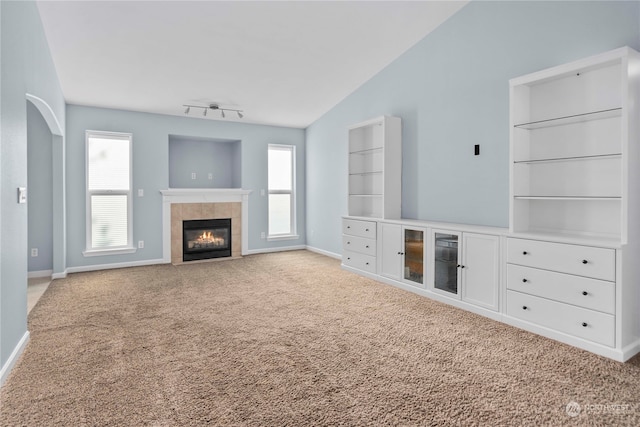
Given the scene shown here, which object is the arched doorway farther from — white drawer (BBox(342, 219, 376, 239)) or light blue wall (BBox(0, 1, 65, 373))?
white drawer (BBox(342, 219, 376, 239))

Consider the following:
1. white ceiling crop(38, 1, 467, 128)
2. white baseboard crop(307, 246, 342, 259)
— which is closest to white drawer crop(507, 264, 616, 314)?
white ceiling crop(38, 1, 467, 128)

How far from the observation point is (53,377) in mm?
2273

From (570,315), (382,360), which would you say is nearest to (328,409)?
(382,360)

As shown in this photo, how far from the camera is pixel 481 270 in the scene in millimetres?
3408

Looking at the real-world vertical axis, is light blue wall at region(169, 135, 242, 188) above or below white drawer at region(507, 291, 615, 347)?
above

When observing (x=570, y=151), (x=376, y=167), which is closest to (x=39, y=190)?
(x=376, y=167)

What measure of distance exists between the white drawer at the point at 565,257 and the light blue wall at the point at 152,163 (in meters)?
4.90

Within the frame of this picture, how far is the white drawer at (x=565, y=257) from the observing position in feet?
8.30

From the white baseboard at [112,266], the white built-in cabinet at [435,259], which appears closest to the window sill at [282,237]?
the white baseboard at [112,266]

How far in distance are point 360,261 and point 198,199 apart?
126 inches

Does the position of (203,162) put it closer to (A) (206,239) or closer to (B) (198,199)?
(B) (198,199)

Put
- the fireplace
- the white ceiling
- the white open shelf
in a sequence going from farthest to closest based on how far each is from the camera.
→ the fireplace
the white ceiling
the white open shelf

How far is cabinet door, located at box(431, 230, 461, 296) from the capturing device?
368 cm

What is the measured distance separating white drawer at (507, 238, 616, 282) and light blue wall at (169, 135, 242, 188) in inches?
202
